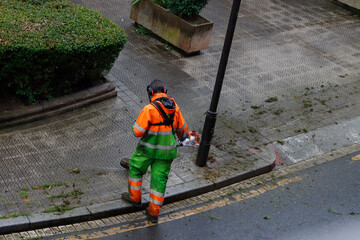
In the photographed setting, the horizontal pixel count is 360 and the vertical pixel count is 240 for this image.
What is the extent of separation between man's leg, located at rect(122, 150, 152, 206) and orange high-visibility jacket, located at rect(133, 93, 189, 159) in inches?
3.6

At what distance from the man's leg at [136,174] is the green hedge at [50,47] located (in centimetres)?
261

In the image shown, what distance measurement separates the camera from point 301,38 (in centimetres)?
1317

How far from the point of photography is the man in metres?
6.02

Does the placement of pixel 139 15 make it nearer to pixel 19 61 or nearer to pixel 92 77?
pixel 92 77

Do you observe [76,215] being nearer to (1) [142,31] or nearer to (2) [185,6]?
(2) [185,6]

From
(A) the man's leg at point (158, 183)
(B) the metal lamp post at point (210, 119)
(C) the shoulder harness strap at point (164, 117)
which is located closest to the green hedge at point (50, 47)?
(B) the metal lamp post at point (210, 119)

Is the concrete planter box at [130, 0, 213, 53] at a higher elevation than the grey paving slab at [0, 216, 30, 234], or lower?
higher

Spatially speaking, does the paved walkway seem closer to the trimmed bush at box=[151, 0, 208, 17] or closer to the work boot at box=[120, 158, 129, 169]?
the work boot at box=[120, 158, 129, 169]

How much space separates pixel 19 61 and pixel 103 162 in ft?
6.67

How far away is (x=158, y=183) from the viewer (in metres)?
6.25

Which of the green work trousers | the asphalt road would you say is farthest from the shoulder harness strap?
the asphalt road

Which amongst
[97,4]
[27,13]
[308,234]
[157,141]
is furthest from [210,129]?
[97,4]

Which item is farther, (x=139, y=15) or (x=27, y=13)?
(x=139, y=15)

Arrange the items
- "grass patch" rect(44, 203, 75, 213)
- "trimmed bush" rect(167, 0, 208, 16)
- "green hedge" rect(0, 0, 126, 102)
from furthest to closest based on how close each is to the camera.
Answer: "trimmed bush" rect(167, 0, 208, 16), "green hedge" rect(0, 0, 126, 102), "grass patch" rect(44, 203, 75, 213)
